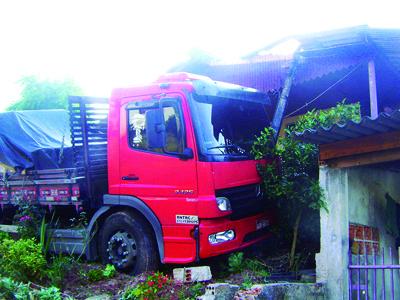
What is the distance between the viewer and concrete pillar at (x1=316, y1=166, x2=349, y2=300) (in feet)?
16.0

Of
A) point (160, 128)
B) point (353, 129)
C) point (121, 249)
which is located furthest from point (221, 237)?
point (353, 129)

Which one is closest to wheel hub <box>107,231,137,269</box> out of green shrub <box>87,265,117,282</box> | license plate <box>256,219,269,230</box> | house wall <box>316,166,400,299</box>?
green shrub <box>87,265,117,282</box>

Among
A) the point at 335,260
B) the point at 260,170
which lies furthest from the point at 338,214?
the point at 260,170

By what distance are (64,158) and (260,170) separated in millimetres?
3065

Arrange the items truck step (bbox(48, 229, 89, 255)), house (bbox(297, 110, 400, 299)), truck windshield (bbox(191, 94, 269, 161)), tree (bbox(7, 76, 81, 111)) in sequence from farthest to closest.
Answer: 1. tree (bbox(7, 76, 81, 111))
2. truck step (bbox(48, 229, 89, 255))
3. truck windshield (bbox(191, 94, 269, 161))
4. house (bbox(297, 110, 400, 299))

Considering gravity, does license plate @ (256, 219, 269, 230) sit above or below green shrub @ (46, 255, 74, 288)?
above

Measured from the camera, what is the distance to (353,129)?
14.6ft

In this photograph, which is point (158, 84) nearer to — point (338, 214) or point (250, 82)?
point (338, 214)

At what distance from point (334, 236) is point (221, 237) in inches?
52.3

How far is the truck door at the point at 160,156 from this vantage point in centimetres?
529

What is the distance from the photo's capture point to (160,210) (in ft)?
18.1

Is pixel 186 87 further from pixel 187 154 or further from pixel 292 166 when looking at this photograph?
pixel 292 166

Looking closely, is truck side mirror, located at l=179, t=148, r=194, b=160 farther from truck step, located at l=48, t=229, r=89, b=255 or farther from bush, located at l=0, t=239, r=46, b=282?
bush, located at l=0, t=239, r=46, b=282

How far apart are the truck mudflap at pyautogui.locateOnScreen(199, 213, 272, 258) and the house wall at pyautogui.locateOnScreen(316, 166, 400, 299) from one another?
1.02 metres
